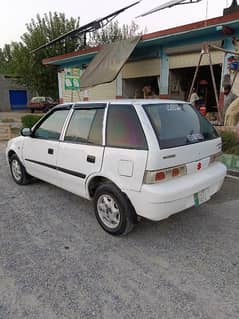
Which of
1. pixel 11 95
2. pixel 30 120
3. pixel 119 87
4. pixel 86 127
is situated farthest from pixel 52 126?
pixel 11 95

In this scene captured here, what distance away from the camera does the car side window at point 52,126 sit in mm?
3615

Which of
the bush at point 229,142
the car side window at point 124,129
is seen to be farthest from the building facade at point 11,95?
the car side window at point 124,129

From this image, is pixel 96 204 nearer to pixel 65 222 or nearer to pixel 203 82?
pixel 65 222

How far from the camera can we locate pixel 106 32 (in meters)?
24.3

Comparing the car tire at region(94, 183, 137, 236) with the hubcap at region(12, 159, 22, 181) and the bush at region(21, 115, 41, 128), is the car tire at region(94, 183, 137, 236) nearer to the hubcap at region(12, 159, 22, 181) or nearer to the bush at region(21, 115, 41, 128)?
the hubcap at region(12, 159, 22, 181)

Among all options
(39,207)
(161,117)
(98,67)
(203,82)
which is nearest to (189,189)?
(161,117)

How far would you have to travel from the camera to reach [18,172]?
4.62 meters

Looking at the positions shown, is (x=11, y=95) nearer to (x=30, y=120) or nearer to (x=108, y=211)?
(x=30, y=120)

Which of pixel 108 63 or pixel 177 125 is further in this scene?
pixel 108 63

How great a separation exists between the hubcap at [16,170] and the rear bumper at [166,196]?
9.17 feet

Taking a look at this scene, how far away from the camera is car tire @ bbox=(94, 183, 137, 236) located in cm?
270

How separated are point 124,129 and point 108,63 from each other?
653 cm

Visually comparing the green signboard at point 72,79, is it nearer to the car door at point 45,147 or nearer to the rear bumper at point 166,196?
the car door at point 45,147

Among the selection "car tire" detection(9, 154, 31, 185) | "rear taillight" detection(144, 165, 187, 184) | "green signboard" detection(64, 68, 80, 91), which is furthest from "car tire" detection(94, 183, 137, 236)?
"green signboard" detection(64, 68, 80, 91)
